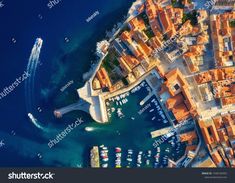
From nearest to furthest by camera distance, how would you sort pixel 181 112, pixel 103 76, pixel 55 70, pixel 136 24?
1. pixel 136 24
2. pixel 181 112
3. pixel 103 76
4. pixel 55 70

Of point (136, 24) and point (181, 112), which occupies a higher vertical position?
point (136, 24)

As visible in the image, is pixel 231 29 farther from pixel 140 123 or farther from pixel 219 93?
pixel 140 123

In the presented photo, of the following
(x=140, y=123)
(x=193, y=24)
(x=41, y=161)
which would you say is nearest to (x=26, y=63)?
(x=41, y=161)

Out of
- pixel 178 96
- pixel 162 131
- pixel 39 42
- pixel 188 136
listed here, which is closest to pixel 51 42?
pixel 39 42

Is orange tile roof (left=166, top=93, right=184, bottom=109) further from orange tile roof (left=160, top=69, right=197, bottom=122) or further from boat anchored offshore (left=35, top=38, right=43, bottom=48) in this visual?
boat anchored offshore (left=35, top=38, right=43, bottom=48)

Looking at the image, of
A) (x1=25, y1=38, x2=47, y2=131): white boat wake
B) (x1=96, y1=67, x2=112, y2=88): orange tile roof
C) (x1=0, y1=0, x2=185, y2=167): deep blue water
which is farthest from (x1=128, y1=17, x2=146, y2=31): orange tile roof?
(x1=25, y1=38, x2=47, y2=131): white boat wake

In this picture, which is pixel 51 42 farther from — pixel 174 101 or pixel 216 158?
pixel 216 158
